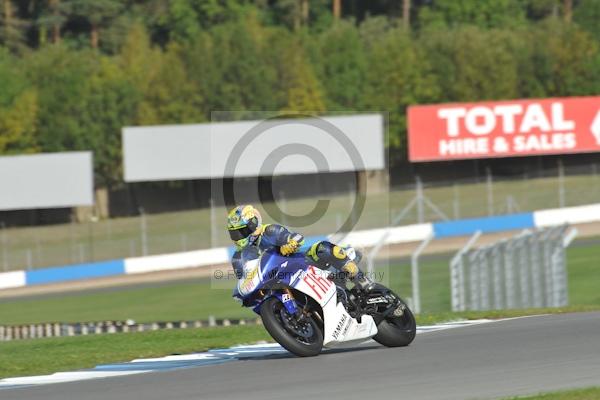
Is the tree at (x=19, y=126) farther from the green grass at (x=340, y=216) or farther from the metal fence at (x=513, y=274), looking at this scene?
the metal fence at (x=513, y=274)

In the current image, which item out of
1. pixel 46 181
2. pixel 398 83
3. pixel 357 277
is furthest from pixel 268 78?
pixel 357 277

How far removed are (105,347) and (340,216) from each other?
26028 millimetres

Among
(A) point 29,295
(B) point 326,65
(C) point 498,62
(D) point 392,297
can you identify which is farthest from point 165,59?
(D) point 392,297

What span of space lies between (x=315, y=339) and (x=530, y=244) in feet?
30.4

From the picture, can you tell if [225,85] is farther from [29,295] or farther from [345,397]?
[345,397]

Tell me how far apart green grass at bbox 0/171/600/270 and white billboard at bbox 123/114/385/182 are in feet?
16.0

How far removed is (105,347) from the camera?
45.9 feet

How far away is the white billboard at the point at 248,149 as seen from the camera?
152 feet

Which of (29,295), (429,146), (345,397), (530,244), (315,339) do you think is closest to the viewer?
(345,397)

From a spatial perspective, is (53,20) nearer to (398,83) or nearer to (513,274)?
(398,83)

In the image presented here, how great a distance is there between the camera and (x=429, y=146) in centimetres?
4584

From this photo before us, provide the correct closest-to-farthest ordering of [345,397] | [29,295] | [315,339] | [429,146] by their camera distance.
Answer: [345,397] → [315,339] → [29,295] → [429,146]

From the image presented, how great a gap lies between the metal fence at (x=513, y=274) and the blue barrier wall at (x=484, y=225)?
16746mm

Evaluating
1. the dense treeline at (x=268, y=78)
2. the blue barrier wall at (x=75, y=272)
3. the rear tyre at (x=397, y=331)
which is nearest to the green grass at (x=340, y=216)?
the blue barrier wall at (x=75, y=272)
